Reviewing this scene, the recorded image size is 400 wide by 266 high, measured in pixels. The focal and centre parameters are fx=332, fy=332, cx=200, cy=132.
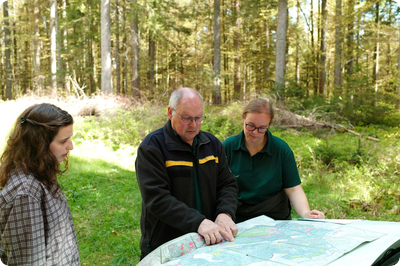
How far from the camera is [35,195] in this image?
1775mm

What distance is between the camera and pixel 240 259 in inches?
68.7

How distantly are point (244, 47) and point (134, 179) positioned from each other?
18851mm

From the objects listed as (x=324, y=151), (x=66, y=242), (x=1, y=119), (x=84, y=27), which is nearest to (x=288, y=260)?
(x=66, y=242)

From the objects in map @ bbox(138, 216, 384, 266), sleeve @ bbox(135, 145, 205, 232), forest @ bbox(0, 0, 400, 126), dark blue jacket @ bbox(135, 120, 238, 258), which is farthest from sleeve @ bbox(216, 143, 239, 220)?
forest @ bbox(0, 0, 400, 126)

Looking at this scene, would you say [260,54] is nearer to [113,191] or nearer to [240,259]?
[113,191]

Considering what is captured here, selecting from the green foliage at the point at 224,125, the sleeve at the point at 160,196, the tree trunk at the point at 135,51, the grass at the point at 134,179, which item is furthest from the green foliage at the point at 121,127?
the sleeve at the point at 160,196

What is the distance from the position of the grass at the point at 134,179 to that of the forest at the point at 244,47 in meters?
2.01

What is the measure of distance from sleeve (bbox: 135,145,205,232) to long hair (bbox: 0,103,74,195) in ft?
1.91

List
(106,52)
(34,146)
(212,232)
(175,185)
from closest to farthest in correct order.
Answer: (34,146) → (212,232) → (175,185) → (106,52)

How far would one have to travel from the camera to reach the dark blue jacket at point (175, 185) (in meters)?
Result: 2.20

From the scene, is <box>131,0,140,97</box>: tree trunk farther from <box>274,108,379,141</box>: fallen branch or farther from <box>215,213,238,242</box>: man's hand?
<box>215,213,238,242</box>: man's hand

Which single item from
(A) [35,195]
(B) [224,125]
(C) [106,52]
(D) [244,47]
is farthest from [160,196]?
(D) [244,47]

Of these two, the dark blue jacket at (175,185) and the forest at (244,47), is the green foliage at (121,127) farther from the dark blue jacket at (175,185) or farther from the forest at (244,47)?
the dark blue jacket at (175,185)

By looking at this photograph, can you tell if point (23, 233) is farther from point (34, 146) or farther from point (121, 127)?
point (121, 127)
